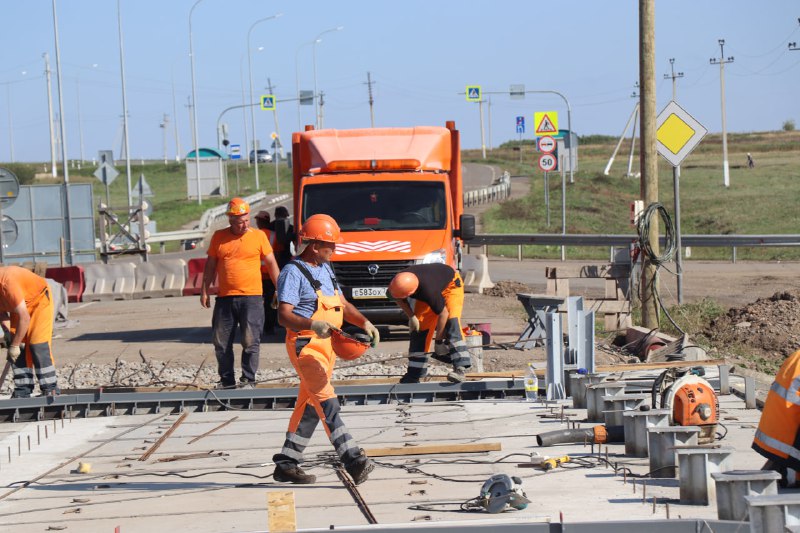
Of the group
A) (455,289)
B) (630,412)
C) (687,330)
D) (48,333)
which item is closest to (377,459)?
(630,412)

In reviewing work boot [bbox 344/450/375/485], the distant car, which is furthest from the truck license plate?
the distant car

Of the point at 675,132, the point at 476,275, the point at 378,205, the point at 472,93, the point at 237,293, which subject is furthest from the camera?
the point at 472,93

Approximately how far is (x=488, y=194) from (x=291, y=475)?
5185cm

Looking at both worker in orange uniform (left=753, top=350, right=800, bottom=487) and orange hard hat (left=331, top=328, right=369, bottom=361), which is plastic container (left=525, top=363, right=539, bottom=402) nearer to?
orange hard hat (left=331, top=328, right=369, bottom=361)

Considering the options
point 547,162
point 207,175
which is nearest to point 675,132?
point 547,162

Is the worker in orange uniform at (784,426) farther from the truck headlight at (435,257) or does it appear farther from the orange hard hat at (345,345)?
the truck headlight at (435,257)

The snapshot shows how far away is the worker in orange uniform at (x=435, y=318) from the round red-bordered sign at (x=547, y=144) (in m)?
21.4

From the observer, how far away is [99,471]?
9672 mm

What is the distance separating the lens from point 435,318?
12.9 m

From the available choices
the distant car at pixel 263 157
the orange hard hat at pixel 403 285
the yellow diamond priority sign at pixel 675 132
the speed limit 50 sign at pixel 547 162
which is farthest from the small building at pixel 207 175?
the orange hard hat at pixel 403 285

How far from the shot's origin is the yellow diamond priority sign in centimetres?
1719

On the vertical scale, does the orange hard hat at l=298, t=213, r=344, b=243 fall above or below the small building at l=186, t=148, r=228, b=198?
below

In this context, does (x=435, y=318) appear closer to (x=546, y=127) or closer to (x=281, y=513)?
(x=281, y=513)

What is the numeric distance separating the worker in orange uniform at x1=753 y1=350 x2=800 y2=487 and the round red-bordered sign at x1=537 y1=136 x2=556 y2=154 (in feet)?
89.4
